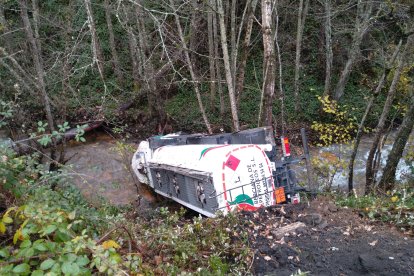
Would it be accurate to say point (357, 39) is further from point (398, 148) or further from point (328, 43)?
point (398, 148)

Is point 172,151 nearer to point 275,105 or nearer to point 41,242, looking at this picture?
point 41,242

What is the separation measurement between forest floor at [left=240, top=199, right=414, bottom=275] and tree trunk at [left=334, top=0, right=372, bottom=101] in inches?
347

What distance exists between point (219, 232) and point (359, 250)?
1.78m

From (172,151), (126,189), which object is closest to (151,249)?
(172,151)

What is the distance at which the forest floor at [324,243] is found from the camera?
4.25 meters

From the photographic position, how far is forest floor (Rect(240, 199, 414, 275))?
4250mm

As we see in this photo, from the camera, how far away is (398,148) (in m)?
8.88

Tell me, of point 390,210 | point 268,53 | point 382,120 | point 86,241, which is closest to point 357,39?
point 382,120

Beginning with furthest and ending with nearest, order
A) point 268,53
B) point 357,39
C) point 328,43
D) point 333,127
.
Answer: point 328,43 → point 357,39 → point 333,127 → point 268,53

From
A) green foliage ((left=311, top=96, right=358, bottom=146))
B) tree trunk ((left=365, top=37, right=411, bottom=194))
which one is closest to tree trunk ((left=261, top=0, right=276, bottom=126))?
green foliage ((left=311, top=96, right=358, bottom=146))

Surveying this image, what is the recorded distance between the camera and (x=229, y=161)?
23.4 feet

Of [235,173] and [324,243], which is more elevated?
[235,173]

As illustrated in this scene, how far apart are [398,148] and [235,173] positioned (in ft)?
14.5

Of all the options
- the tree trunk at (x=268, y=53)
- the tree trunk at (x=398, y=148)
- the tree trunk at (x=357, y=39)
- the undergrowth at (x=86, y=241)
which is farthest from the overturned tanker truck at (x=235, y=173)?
the tree trunk at (x=357, y=39)
